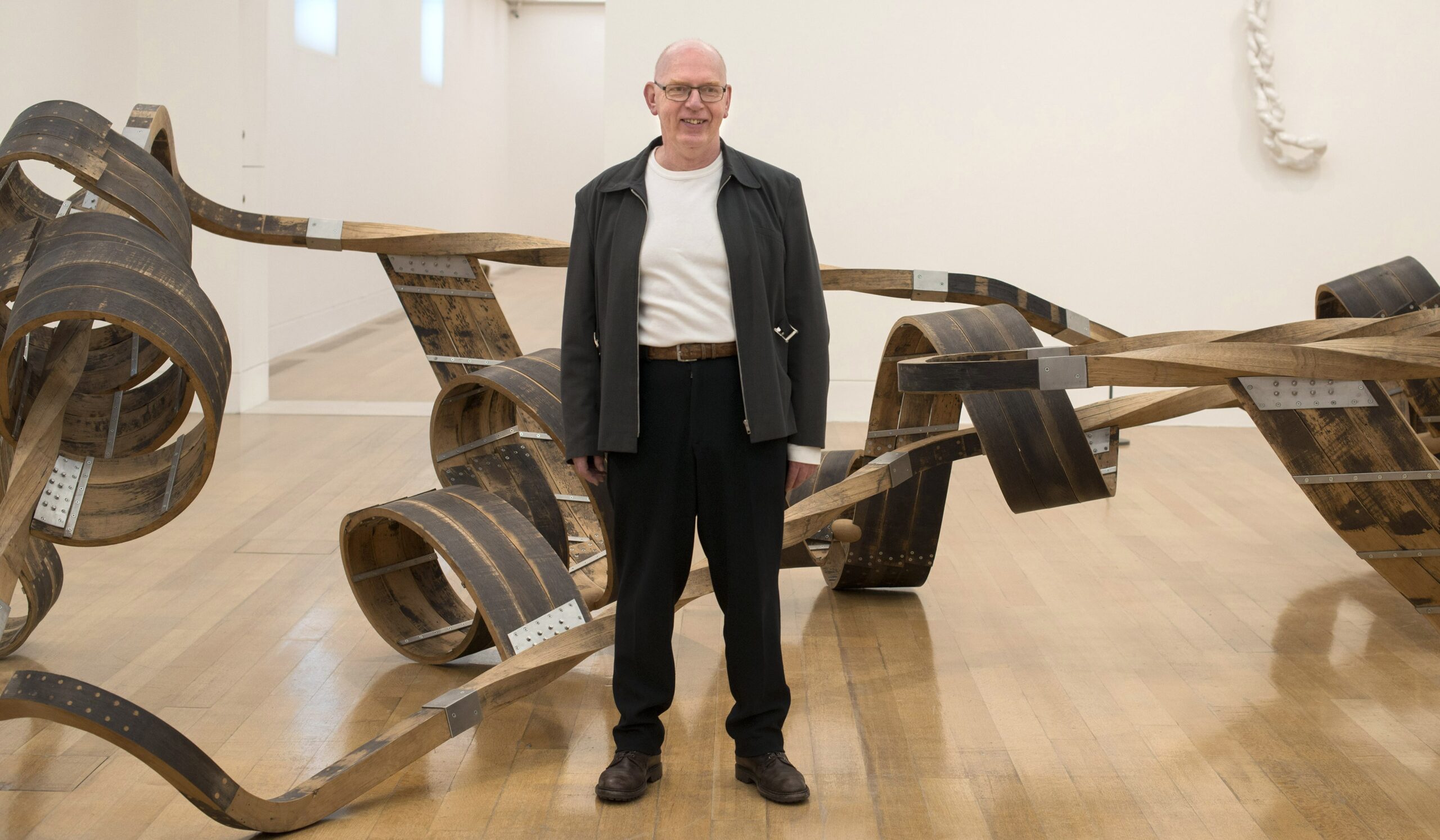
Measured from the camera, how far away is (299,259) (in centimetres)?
991

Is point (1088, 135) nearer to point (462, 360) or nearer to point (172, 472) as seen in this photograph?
point (462, 360)

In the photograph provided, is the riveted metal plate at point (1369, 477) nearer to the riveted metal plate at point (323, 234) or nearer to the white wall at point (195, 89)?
the riveted metal plate at point (323, 234)

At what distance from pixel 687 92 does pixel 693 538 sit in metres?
0.90

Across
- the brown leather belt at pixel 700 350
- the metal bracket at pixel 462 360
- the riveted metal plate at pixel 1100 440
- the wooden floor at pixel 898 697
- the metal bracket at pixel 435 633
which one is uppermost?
the brown leather belt at pixel 700 350

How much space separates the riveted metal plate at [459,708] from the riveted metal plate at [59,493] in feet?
3.69

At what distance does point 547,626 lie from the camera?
10.5 feet

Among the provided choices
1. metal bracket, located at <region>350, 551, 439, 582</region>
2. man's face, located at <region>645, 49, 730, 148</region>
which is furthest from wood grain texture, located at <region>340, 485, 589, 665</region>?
man's face, located at <region>645, 49, 730, 148</region>

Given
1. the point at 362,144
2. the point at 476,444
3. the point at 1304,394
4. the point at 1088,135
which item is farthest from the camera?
the point at 362,144

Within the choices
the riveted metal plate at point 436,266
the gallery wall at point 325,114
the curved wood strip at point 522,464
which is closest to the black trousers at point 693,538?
the curved wood strip at point 522,464

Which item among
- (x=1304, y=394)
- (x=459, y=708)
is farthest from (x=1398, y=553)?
(x=459, y=708)

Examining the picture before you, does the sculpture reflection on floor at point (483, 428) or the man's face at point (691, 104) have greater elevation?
the man's face at point (691, 104)

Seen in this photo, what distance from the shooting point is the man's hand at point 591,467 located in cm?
279

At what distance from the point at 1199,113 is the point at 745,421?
567cm

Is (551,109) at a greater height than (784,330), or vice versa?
(551,109)
